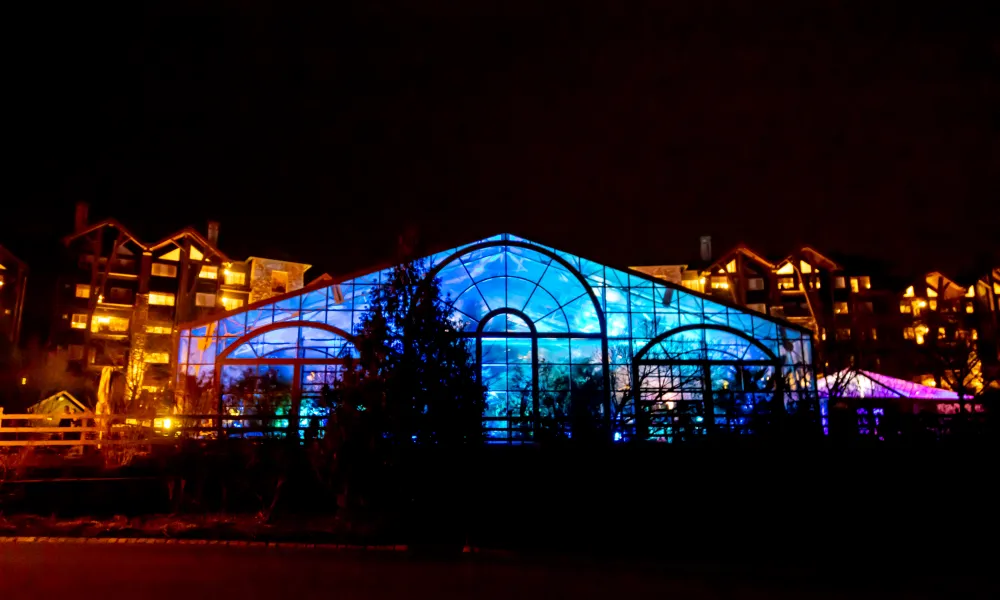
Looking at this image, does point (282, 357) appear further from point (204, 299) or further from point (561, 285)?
point (204, 299)

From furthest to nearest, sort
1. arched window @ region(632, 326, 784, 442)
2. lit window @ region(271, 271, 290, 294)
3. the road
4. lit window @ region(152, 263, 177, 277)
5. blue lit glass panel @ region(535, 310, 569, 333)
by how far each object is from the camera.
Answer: lit window @ region(152, 263, 177, 277), lit window @ region(271, 271, 290, 294), blue lit glass panel @ region(535, 310, 569, 333), arched window @ region(632, 326, 784, 442), the road

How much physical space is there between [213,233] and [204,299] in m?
5.21

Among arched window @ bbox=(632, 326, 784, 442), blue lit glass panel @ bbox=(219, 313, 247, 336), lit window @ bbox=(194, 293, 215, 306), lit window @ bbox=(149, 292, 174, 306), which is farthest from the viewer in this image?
lit window @ bbox=(194, 293, 215, 306)

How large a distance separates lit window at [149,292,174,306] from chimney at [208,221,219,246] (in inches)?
203

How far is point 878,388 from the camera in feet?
91.0

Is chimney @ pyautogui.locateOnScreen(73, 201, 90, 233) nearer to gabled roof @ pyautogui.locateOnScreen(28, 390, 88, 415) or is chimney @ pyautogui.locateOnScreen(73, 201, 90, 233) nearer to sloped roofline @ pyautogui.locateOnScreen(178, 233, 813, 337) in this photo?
gabled roof @ pyautogui.locateOnScreen(28, 390, 88, 415)

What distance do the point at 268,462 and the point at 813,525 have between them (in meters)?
11.0

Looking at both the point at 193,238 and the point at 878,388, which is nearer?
the point at 878,388

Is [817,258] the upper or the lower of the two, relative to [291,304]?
upper

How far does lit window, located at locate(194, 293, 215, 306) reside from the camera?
166 feet

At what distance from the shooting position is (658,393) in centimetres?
2234

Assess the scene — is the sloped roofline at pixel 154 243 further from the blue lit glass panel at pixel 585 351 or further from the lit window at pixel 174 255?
the blue lit glass panel at pixel 585 351

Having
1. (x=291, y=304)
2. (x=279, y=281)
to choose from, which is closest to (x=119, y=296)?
(x=279, y=281)

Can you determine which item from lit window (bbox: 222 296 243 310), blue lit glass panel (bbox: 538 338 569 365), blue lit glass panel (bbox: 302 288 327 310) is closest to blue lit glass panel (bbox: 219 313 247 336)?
blue lit glass panel (bbox: 302 288 327 310)
